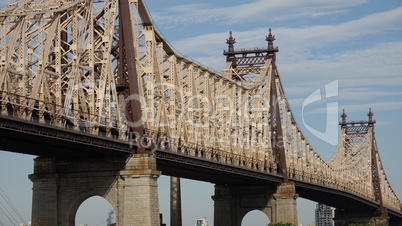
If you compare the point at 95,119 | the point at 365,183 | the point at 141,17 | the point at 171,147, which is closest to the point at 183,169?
the point at 171,147

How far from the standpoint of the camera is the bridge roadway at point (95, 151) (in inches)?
2544

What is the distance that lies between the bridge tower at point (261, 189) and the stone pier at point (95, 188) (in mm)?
43835

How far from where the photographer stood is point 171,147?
8794 centimetres

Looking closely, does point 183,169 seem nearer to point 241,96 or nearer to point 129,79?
point 129,79

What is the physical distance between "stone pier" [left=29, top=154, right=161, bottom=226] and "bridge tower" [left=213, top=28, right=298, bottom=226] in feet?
144

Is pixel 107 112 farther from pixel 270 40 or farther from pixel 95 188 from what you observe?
pixel 270 40

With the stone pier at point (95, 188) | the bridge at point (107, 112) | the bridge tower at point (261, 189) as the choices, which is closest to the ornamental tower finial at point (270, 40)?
the bridge tower at point (261, 189)

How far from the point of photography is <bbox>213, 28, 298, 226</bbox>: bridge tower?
121 meters

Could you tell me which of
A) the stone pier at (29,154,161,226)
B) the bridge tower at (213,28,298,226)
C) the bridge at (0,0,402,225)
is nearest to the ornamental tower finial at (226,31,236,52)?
the bridge tower at (213,28,298,226)

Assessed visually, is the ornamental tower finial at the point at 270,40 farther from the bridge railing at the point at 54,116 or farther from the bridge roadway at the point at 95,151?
the bridge railing at the point at 54,116

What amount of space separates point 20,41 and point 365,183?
12862 cm

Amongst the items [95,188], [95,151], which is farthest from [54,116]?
[95,188]

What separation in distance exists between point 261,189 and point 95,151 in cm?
5095

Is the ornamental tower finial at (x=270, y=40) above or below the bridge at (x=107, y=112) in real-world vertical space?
above
